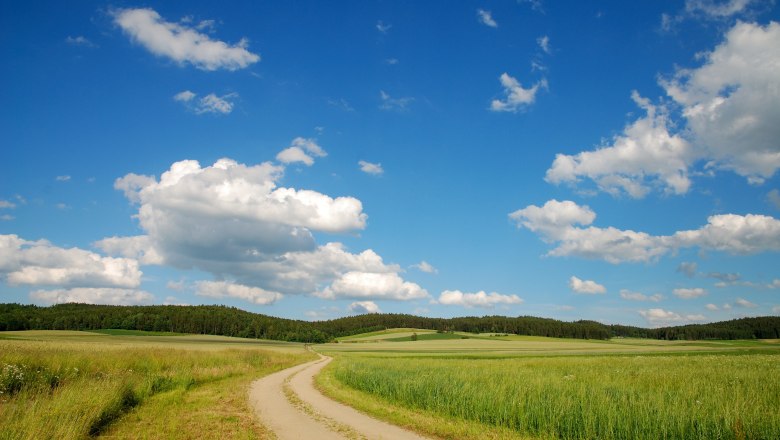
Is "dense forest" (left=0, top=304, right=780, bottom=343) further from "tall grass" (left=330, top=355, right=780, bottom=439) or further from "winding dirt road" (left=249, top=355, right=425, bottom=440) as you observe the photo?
"tall grass" (left=330, top=355, right=780, bottom=439)

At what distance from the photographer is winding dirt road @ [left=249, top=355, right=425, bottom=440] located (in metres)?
13.0

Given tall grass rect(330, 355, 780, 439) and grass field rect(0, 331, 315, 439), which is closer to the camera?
tall grass rect(330, 355, 780, 439)

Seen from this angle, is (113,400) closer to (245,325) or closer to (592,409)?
(592,409)

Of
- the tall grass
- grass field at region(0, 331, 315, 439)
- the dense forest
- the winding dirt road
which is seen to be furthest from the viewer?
the dense forest

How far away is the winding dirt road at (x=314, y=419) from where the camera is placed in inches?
512

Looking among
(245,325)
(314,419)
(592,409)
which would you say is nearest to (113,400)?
(314,419)

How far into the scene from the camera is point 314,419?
1543cm


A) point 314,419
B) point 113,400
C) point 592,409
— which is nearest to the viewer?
point 592,409

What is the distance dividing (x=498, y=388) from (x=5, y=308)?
534ft

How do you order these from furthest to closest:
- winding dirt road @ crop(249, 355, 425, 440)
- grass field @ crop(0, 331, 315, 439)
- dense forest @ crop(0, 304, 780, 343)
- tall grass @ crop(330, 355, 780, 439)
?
dense forest @ crop(0, 304, 780, 343)
winding dirt road @ crop(249, 355, 425, 440)
grass field @ crop(0, 331, 315, 439)
tall grass @ crop(330, 355, 780, 439)

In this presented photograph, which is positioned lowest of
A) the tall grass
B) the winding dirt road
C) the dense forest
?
the dense forest

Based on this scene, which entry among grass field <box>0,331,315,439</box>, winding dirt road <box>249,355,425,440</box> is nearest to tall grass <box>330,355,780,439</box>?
winding dirt road <box>249,355,425,440</box>

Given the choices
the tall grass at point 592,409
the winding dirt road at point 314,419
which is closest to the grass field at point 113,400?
the winding dirt road at point 314,419

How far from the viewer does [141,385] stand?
21078 millimetres
